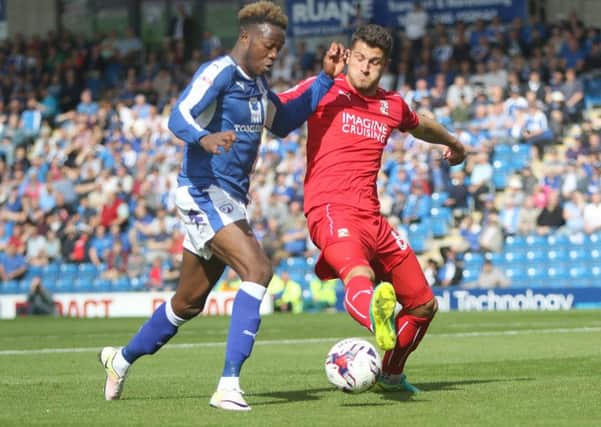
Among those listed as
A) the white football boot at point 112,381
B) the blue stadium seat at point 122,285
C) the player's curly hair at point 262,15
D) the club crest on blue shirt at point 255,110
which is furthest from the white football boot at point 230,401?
the blue stadium seat at point 122,285

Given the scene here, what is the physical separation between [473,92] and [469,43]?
5.91ft

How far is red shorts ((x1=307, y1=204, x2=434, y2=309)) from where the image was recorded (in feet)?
27.6

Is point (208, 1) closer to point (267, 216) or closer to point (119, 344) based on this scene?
point (267, 216)

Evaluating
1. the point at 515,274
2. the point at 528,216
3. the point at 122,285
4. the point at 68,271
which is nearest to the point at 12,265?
the point at 68,271

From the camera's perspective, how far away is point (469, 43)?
92.9 ft

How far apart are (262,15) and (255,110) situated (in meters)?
0.61

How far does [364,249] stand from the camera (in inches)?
334

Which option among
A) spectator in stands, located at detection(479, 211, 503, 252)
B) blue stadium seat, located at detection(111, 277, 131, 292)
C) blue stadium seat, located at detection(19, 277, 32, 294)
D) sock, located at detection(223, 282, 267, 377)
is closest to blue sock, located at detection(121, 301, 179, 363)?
sock, located at detection(223, 282, 267, 377)

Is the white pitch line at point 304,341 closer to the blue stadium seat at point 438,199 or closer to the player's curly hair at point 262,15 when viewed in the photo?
the player's curly hair at point 262,15

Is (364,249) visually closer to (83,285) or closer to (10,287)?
(83,285)

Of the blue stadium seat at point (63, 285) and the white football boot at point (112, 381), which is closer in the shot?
the white football boot at point (112, 381)

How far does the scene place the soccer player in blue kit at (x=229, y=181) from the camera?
8039 mm

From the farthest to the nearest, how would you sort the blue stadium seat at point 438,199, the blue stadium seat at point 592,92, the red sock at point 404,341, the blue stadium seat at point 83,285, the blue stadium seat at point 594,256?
the blue stadium seat at point 83,285 < the blue stadium seat at point 592,92 < the blue stadium seat at point 438,199 < the blue stadium seat at point 594,256 < the red sock at point 404,341

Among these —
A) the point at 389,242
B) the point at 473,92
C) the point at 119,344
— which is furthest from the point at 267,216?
the point at 389,242
